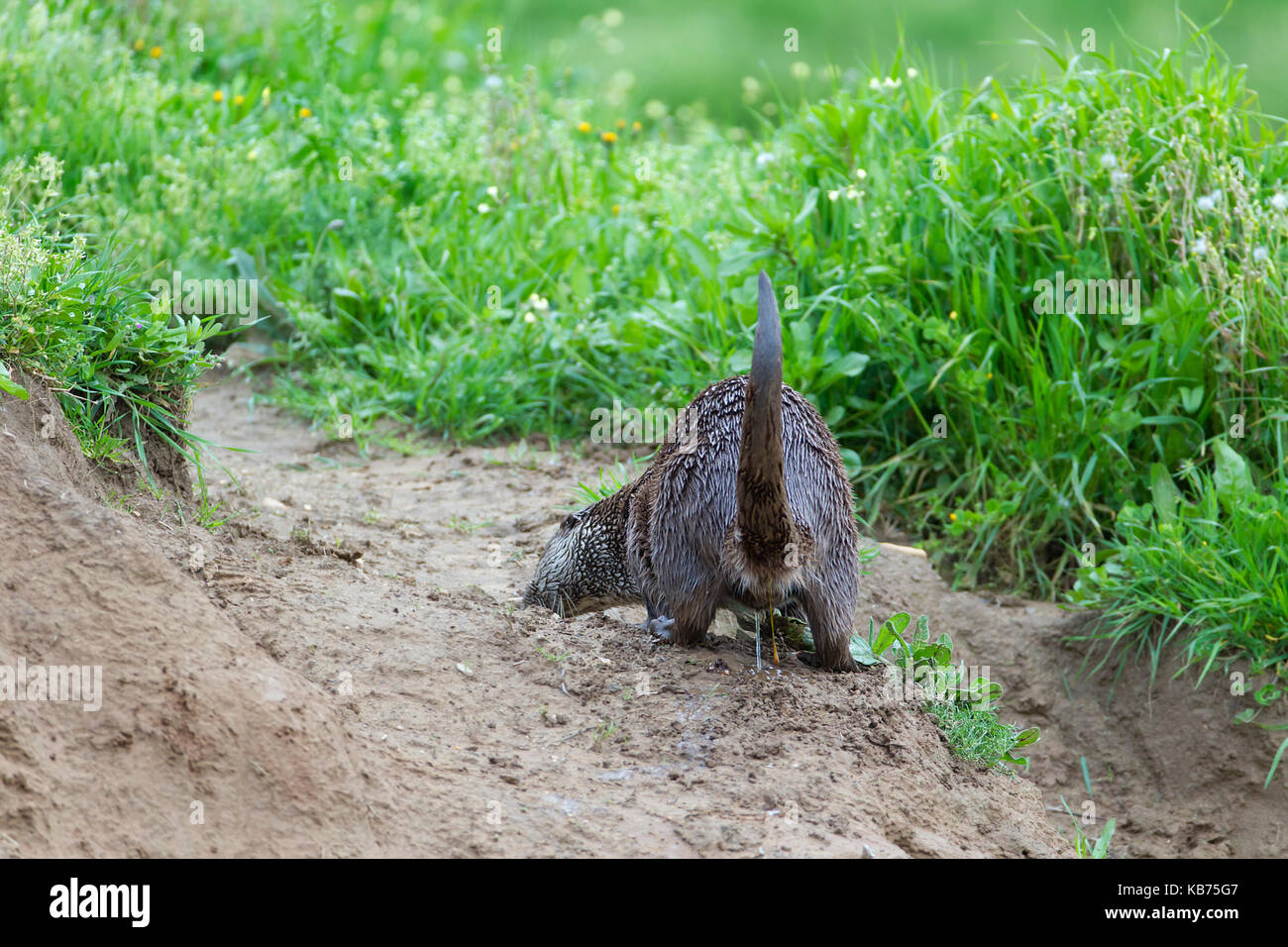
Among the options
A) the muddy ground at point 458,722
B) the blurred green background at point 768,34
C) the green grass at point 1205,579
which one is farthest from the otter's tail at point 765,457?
the blurred green background at point 768,34

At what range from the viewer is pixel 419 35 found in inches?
337

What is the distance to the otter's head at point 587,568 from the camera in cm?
421

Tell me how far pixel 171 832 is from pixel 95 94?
5.27m

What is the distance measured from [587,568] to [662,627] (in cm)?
62

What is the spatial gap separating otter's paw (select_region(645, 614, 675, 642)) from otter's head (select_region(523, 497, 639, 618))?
1.34 feet

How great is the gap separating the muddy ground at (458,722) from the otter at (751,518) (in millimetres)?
165

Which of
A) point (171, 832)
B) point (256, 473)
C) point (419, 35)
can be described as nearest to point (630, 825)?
point (171, 832)

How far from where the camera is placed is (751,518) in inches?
125

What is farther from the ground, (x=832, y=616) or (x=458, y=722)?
(x=832, y=616)

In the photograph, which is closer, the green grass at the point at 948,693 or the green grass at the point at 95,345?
the green grass at the point at 95,345

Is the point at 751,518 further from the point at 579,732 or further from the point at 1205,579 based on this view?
the point at 1205,579

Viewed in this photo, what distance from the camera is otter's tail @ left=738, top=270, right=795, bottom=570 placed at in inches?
116

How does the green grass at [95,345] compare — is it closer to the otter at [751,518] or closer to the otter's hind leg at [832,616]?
the otter at [751,518]

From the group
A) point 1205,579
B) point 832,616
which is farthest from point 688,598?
point 1205,579
